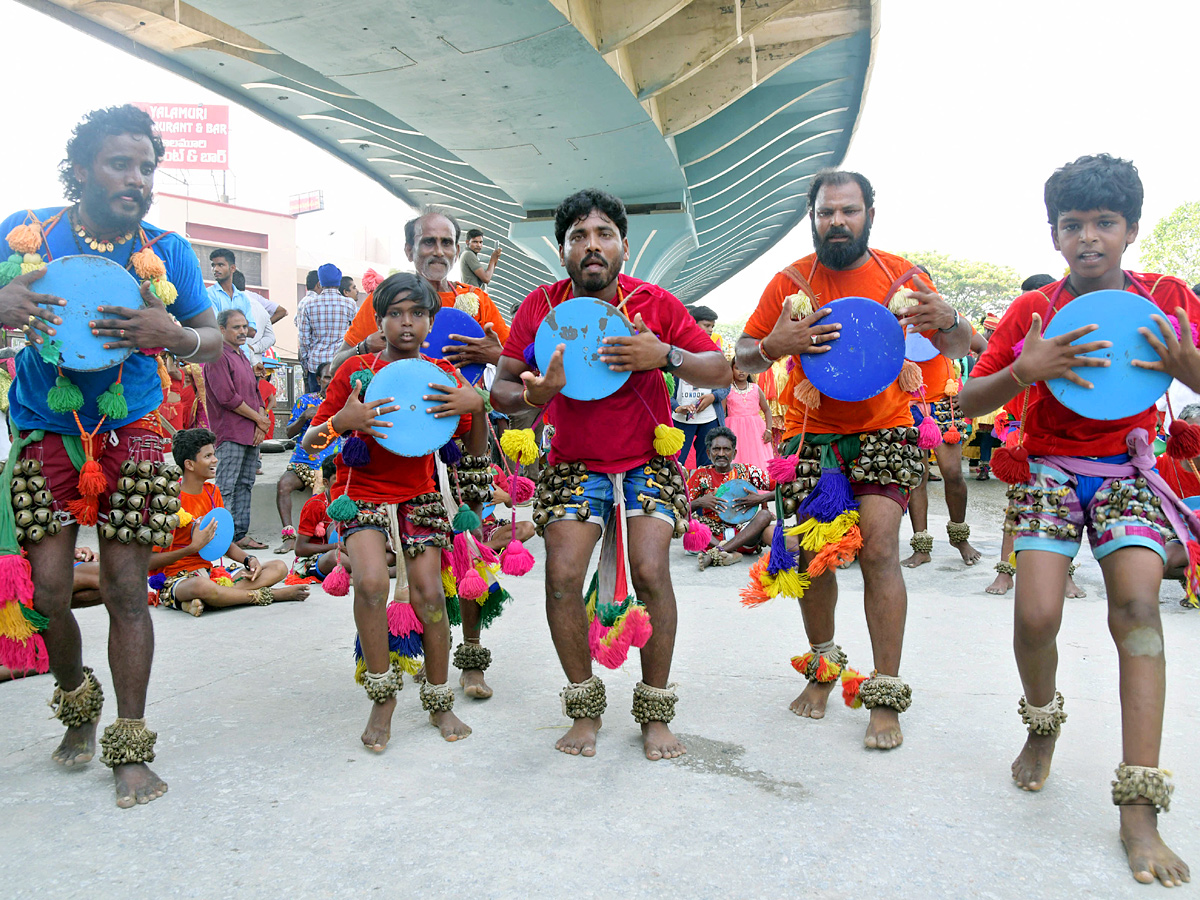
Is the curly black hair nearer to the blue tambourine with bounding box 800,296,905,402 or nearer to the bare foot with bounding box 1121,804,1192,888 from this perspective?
the blue tambourine with bounding box 800,296,905,402

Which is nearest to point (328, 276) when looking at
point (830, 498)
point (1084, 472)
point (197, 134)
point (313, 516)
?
point (313, 516)

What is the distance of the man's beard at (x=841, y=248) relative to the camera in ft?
10.6

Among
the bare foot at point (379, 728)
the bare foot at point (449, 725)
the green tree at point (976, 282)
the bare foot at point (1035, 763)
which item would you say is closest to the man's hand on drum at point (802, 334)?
the bare foot at point (1035, 763)

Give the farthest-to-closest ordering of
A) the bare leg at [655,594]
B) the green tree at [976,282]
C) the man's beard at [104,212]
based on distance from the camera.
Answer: the green tree at [976,282] → the bare leg at [655,594] → the man's beard at [104,212]

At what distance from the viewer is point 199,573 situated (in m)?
5.38

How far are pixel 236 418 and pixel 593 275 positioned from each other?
504 cm

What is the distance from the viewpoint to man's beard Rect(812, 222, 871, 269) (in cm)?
322

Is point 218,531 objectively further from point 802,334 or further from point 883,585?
point 883,585

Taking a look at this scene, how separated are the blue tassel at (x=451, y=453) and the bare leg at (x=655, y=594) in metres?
0.99

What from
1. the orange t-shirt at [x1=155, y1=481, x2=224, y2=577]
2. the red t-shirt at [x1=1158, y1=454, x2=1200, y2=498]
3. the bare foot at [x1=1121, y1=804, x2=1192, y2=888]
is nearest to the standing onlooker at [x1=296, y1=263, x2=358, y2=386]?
the orange t-shirt at [x1=155, y1=481, x2=224, y2=577]

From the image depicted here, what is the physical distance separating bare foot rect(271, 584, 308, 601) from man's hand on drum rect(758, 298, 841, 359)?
3.76m

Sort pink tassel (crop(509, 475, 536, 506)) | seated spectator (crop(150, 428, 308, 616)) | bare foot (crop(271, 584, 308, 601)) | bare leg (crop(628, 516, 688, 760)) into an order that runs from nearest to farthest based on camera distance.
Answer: bare leg (crop(628, 516, 688, 760))
pink tassel (crop(509, 475, 536, 506))
seated spectator (crop(150, 428, 308, 616))
bare foot (crop(271, 584, 308, 601))

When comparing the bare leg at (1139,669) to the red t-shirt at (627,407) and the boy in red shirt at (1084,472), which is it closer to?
the boy in red shirt at (1084,472)

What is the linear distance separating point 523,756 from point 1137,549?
1.98 meters
